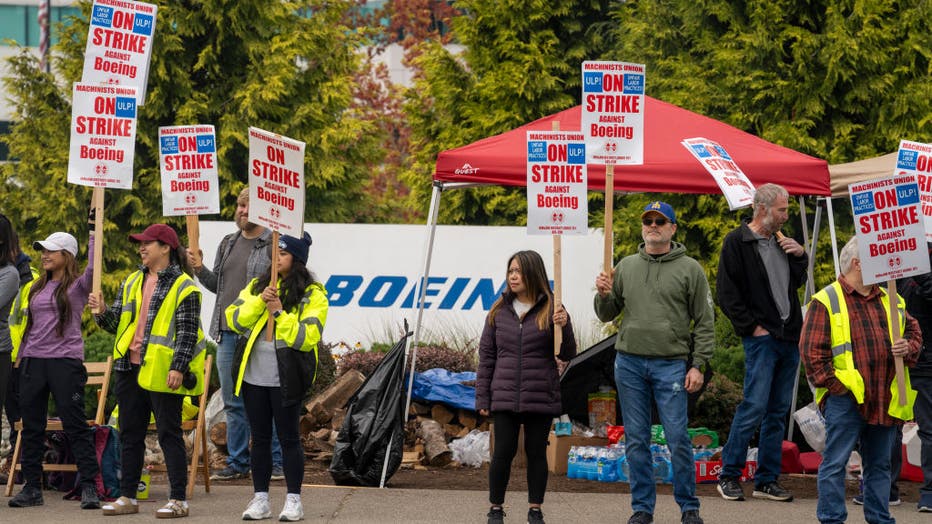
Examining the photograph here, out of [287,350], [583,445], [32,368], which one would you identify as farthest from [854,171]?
[32,368]

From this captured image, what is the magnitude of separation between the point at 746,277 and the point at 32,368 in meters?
4.79

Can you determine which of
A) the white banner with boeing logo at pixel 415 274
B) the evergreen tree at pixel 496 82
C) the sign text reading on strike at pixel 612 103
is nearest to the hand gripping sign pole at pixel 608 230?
the sign text reading on strike at pixel 612 103

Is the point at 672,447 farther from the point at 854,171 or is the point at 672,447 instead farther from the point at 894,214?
the point at 854,171

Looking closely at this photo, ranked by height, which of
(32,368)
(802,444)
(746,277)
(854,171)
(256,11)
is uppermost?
(256,11)

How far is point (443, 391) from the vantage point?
11547 mm

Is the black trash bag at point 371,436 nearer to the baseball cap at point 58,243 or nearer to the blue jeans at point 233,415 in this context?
the blue jeans at point 233,415

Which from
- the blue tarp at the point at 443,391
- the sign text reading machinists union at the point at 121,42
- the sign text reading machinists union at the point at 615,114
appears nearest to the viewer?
the sign text reading machinists union at the point at 615,114

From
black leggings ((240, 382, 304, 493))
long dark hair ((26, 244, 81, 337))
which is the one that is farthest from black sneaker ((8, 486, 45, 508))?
black leggings ((240, 382, 304, 493))

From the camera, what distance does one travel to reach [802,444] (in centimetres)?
1157

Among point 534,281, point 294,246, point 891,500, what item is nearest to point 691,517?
point 534,281

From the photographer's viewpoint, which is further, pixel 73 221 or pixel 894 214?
pixel 73 221

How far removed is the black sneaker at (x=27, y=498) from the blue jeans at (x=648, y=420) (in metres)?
3.95

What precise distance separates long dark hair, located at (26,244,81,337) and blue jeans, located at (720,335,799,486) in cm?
452

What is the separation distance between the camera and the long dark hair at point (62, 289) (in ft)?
29.0
